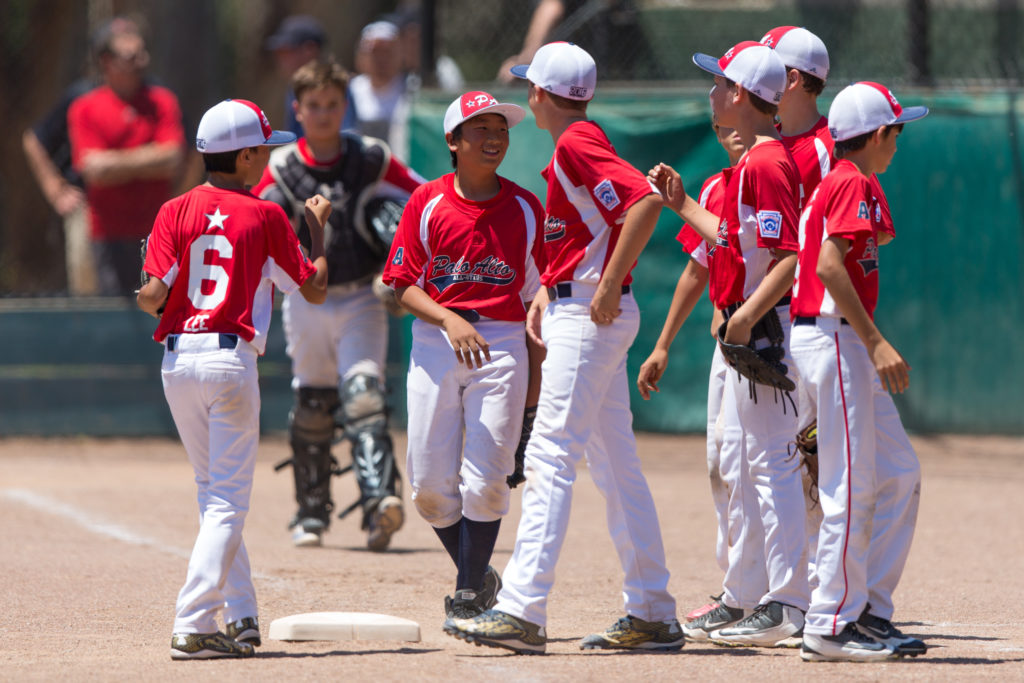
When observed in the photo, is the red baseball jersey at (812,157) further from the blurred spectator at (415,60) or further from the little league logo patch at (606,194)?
the blurred spectator at (415,60)

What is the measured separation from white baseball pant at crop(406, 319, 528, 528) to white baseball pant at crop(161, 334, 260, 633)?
1.99 ft

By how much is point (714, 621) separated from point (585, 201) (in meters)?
1.61

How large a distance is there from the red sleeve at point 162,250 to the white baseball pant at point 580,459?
1329 mm

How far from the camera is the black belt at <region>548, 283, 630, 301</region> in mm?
4891

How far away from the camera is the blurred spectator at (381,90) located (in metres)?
11.4

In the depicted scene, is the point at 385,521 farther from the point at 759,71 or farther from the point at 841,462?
the point at 759,71

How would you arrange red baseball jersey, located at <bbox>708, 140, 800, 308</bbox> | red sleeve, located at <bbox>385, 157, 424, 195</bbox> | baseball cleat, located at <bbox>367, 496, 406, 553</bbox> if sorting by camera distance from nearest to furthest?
red baseball jersey, located at <bbox>708, 140, 800, 308</bbox>, baseball cleat, located at <bbox>367, 496, 406, 553</bbox>, red sleeve, located at <bbox>385, 157, 424, 195</bbox>

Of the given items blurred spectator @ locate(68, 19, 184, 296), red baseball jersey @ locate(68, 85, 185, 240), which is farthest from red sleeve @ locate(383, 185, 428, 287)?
red baseball jersey @ locate(68, 85, 185, 240)

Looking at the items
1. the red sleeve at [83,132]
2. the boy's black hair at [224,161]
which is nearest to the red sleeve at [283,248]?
the boy's black hair at [224,161]

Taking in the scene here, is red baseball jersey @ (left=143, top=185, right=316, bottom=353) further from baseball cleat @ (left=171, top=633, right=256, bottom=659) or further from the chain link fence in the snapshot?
the chain link fence

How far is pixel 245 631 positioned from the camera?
486cm

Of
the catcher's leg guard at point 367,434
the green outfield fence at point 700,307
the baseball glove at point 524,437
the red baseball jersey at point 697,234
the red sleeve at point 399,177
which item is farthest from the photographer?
the green outfield fence at point 700,307

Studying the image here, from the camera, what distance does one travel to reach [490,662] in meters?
4.67

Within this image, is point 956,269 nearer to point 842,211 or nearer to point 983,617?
point 983,617
